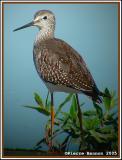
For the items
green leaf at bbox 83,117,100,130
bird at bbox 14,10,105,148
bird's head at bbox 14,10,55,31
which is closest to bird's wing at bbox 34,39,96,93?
bird at bbox 14,10,105,148

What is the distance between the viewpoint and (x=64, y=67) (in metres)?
2.71

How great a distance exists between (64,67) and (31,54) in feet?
0.83

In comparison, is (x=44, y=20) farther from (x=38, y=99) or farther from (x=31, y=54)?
(x=38, y=99)

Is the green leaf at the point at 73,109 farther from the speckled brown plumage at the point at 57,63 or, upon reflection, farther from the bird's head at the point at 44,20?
the bird's head at the point at 44,20

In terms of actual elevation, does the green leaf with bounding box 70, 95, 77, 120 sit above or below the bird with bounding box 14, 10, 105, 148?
below

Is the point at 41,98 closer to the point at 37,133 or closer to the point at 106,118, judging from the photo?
the point at 37,133

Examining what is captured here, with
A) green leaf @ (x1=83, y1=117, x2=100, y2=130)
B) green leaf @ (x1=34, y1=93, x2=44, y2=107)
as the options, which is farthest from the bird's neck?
green leaf @ (x1=83, y1=117, x2=100, y2=130)

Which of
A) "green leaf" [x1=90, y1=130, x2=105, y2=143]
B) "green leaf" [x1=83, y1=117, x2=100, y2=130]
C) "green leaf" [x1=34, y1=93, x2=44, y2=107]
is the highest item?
"green leaf" [x1=34, y1=93, x2=44, y2=107]

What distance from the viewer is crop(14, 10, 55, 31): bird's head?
9.00ft

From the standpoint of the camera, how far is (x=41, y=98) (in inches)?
109

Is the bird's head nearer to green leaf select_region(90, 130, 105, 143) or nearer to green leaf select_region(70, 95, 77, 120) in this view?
green leaf select_region(70, 95, 77, 120)

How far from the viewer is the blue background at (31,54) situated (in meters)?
2.77

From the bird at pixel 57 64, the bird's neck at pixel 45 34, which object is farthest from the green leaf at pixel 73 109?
the bird's neck at pixel 45 34

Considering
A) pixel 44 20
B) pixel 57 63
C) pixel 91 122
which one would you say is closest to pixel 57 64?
pixel 57 63
